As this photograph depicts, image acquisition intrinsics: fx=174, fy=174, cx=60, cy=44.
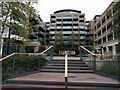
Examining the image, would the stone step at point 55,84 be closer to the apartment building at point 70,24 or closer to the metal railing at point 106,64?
the metal railing at point 106,64

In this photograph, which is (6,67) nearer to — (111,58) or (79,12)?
(111,58)

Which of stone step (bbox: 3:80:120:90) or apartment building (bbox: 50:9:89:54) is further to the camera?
apartment building (bbox: 50:9:89:54)

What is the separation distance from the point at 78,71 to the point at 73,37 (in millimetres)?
46152

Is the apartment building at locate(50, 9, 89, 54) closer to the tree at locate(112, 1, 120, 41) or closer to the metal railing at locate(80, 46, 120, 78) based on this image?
the metal railing at locate(80, 46, 120, 78)

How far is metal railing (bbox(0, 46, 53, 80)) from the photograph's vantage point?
783cm

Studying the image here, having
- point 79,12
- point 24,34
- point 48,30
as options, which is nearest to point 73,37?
point 48,30

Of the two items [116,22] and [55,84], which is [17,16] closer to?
[116,22]

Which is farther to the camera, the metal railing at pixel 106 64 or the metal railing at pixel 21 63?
the metal railing at pixel 21 63

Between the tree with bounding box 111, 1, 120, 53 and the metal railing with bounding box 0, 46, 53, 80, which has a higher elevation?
the tree with bounding box 111, 1, 120, 53

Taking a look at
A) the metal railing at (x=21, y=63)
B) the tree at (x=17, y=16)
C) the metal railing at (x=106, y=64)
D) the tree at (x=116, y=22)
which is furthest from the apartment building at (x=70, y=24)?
the tree at (x=116, y=22)

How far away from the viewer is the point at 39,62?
31.9 feet

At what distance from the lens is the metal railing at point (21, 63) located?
783cm

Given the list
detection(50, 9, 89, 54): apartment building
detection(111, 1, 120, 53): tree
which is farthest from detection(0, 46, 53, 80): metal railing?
detection(50, 9, 89, 54): apartment building

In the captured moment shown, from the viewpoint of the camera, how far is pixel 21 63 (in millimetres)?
8852
